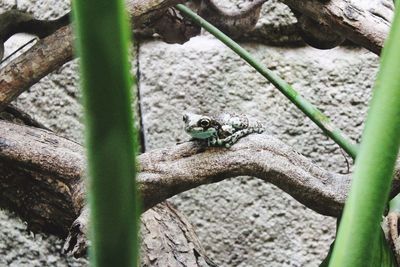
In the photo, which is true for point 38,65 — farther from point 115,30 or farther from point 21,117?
point 115,30

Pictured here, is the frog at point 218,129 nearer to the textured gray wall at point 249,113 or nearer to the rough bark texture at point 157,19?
the rough bark texture at point 157,19

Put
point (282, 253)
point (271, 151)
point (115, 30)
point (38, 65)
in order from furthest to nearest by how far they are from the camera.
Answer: point (282, 253), point (38, 65), point (271, 151), point (115, 30)

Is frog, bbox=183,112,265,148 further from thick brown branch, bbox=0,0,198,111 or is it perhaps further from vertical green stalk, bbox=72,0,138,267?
vertical green stalk, bbox=72,0,138,267

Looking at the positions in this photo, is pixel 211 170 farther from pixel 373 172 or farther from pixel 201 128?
pixel 373 172

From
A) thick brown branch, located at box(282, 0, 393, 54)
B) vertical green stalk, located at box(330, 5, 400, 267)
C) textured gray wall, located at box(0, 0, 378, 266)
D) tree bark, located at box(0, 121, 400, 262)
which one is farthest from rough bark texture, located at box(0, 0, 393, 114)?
vertical green stalk, located at box(330, 5, 400, 267)

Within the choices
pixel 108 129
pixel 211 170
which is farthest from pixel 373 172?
pixel 211 170

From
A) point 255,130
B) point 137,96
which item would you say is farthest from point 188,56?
point 255,130
